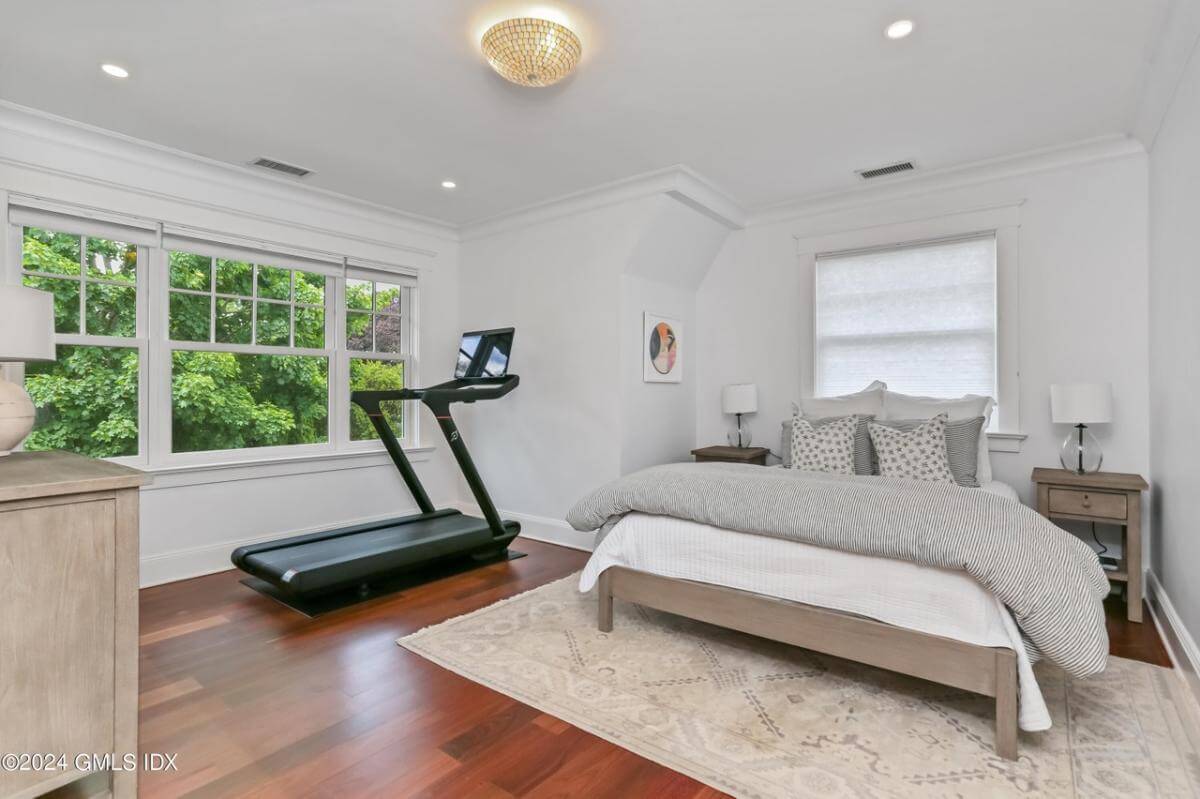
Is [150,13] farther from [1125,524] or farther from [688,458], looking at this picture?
[1125,524]

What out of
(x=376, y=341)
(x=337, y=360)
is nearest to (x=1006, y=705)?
(x=337, y=360)

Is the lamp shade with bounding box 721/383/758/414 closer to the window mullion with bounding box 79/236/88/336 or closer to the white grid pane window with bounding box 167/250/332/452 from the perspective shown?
the white grid pane window with bounding box 167/250/332/452

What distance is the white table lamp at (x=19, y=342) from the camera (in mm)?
1880

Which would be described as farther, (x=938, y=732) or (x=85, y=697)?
(x=938, y=732)

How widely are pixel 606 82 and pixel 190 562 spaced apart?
358 centimetres

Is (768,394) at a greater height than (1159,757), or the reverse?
(768,394)

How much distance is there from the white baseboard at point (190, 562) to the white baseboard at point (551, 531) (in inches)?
66.3

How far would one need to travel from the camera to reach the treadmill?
3.16 metres

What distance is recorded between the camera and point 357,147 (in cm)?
348

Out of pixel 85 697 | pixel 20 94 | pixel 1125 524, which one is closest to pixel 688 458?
pixel 1125 524

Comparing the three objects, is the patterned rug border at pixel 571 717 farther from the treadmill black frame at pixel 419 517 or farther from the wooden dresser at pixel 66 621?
the wooden dresser at pixel 66 621

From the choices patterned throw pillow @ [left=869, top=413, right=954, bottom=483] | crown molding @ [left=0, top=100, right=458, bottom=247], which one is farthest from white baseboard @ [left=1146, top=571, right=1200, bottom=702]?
crown molding @ [left=0, top=100, right=458, bottom=247]

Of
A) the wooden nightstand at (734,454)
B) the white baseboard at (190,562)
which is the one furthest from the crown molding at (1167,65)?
the white baseboard at (190,562)

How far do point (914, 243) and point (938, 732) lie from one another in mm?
3045
